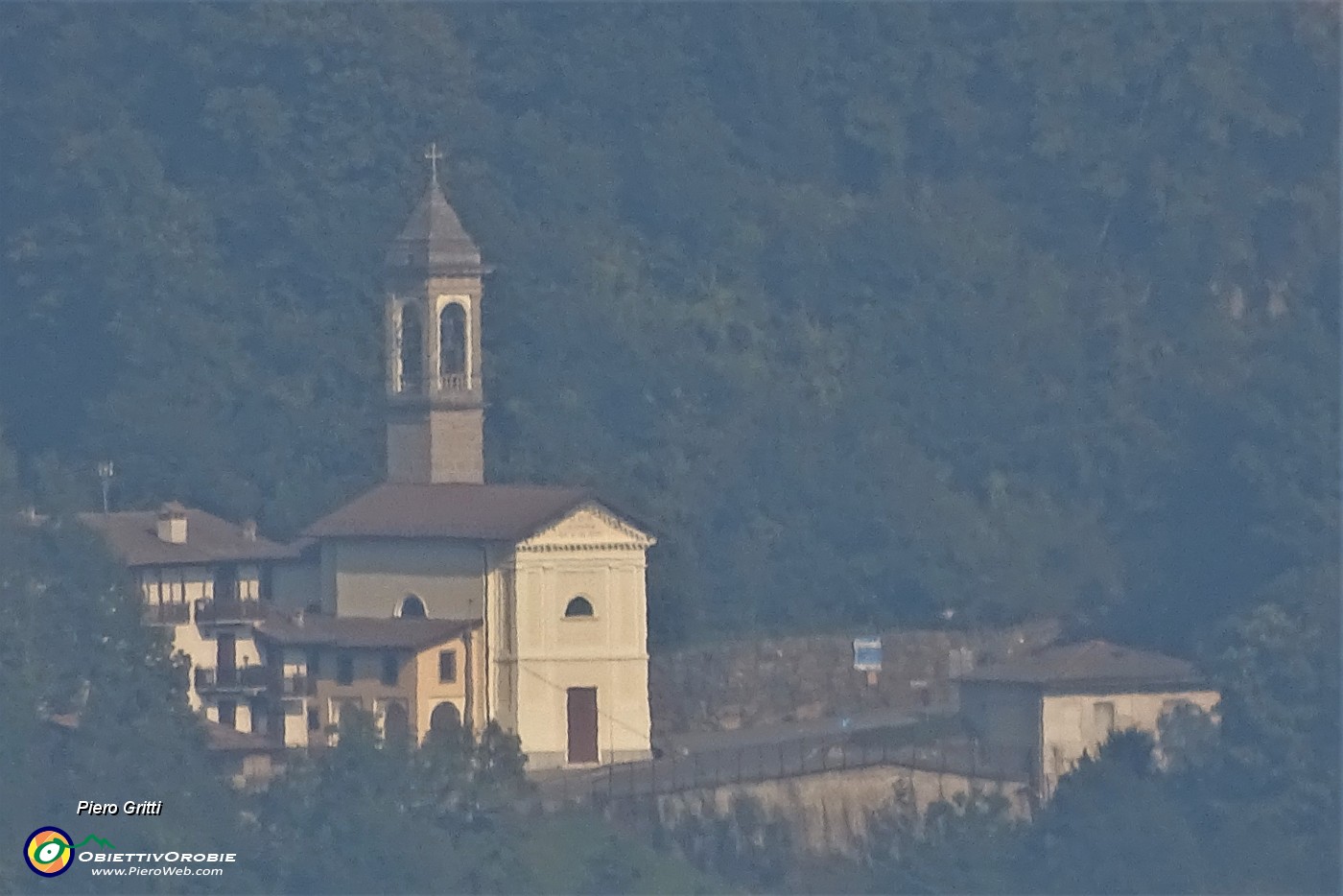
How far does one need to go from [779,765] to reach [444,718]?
13.6 ft

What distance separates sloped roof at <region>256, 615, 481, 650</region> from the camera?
8925 centimetres

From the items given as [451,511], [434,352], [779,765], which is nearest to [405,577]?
[451,511]

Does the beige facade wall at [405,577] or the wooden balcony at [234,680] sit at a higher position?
the beige facade wall at [405,577]

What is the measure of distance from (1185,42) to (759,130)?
6.58m

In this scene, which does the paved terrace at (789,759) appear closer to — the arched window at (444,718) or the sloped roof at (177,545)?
the arched window at (444,718)

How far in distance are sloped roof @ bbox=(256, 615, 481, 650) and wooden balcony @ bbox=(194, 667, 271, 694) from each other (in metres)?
0.50

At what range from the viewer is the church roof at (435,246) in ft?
305

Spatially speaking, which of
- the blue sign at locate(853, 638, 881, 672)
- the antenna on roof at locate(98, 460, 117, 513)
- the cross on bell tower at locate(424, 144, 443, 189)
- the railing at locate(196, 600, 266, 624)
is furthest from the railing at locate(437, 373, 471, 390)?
the blue sign at locate(853, 638, 881, 672)

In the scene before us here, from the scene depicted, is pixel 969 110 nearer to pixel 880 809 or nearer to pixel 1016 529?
pixel 1016 529

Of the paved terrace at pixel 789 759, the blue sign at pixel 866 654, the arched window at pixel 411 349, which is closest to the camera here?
the paved terrace at pixel 789 759

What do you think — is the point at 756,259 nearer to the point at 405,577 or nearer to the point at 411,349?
the point at 411,349

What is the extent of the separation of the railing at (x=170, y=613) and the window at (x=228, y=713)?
1240mm

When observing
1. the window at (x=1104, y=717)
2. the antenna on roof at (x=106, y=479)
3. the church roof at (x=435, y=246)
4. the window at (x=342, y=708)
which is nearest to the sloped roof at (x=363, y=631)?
the window at (x=342, y=708)

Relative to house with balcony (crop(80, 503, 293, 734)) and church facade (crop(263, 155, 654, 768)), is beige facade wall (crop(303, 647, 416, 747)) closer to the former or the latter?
church facade (crop(263, 155, 654, 768))
